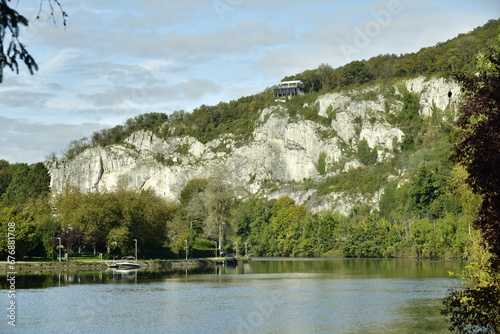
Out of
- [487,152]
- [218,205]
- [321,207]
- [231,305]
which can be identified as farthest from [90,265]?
[321,207]

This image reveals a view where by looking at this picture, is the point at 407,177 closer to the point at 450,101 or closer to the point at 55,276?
the point at 450,101

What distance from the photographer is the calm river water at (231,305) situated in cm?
3556

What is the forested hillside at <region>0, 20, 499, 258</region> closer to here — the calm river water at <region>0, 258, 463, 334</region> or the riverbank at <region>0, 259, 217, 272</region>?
the riverbank at <region>0, 259, 217, 272</region>

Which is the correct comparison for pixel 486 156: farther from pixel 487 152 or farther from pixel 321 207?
pixel 321 207

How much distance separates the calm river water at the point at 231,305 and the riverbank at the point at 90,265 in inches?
462

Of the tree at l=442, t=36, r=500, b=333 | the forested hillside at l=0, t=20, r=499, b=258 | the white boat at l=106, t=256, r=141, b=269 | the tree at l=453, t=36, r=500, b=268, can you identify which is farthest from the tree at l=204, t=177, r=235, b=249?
the tree at l=453, t=36, r=500, b=268

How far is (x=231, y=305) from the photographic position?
147ft

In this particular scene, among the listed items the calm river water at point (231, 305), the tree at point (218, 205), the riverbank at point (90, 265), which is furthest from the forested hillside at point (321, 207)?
the calm river water at point (231, 305)

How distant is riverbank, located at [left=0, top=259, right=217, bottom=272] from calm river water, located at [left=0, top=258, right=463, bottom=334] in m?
11.7

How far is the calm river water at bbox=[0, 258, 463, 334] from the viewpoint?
117ft

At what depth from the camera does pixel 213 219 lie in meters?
116

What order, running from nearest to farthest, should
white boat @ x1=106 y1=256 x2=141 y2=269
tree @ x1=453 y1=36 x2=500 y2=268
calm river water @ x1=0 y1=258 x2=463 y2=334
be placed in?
tree @ x1=453 y1=36 x2=500 y2=268 < calm river water @ x1=0 y1=258 x2=463 y2=334 < white boat @ x1=106 y1=256 x2=141 y2=269

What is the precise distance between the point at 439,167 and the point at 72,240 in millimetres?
74098

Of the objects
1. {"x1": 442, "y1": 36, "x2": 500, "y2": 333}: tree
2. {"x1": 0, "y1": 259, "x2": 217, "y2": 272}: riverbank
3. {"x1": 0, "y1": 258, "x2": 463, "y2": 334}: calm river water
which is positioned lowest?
{"x1": 0, "y1": 258, "x2": 463, "y2": 334}: calm river water
